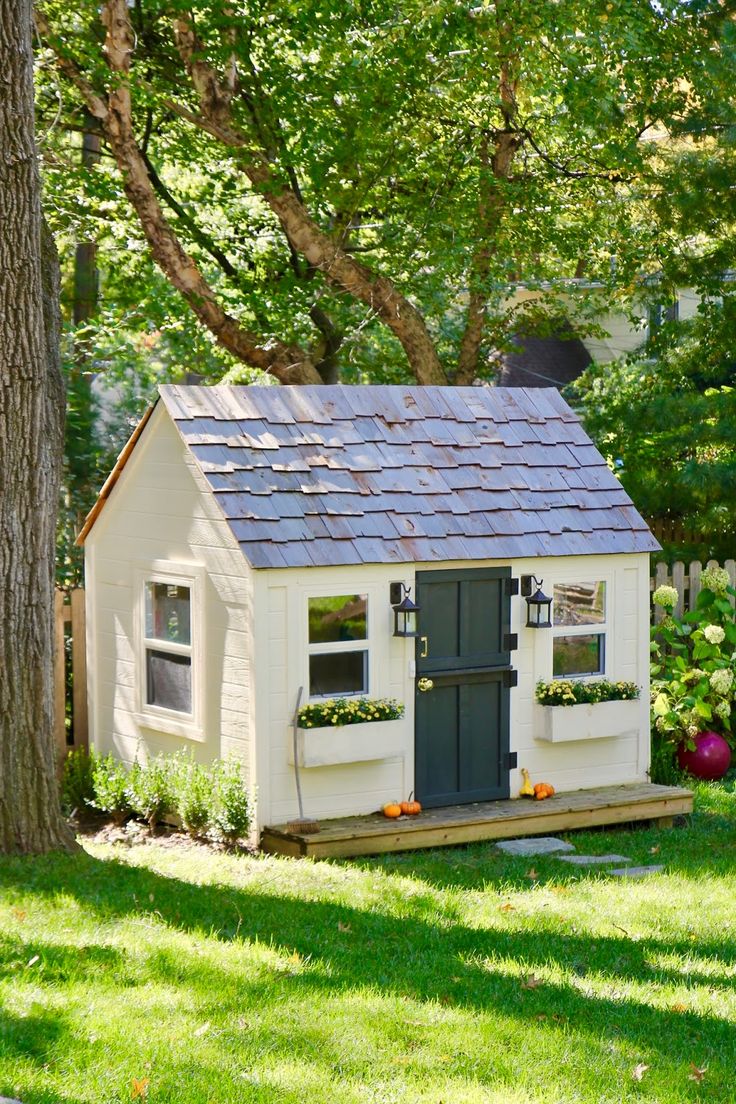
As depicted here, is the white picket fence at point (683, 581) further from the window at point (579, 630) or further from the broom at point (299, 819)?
the broom at point (299, 819)

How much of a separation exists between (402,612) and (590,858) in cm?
208

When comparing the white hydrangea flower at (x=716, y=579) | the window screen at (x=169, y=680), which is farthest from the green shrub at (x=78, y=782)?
the white hydrangea flower at (x=716, y=579)

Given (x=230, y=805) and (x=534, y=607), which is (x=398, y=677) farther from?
(x=230, y=805)

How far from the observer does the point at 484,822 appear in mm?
9328

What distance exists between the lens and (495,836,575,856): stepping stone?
30.1 ft

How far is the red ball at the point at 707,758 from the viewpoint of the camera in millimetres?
11438

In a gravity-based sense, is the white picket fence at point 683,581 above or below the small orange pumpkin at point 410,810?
above

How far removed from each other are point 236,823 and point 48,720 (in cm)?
169

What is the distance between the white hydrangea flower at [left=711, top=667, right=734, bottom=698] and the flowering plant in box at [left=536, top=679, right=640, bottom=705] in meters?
1.34

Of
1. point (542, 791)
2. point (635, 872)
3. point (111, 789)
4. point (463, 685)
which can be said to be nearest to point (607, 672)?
point (542, 791)

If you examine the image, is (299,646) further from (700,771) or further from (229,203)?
(229,203)

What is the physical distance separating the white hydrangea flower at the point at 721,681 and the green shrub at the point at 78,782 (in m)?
5.18

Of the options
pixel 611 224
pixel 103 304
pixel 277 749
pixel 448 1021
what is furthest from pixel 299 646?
pixel 103 304

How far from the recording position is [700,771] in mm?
11445
